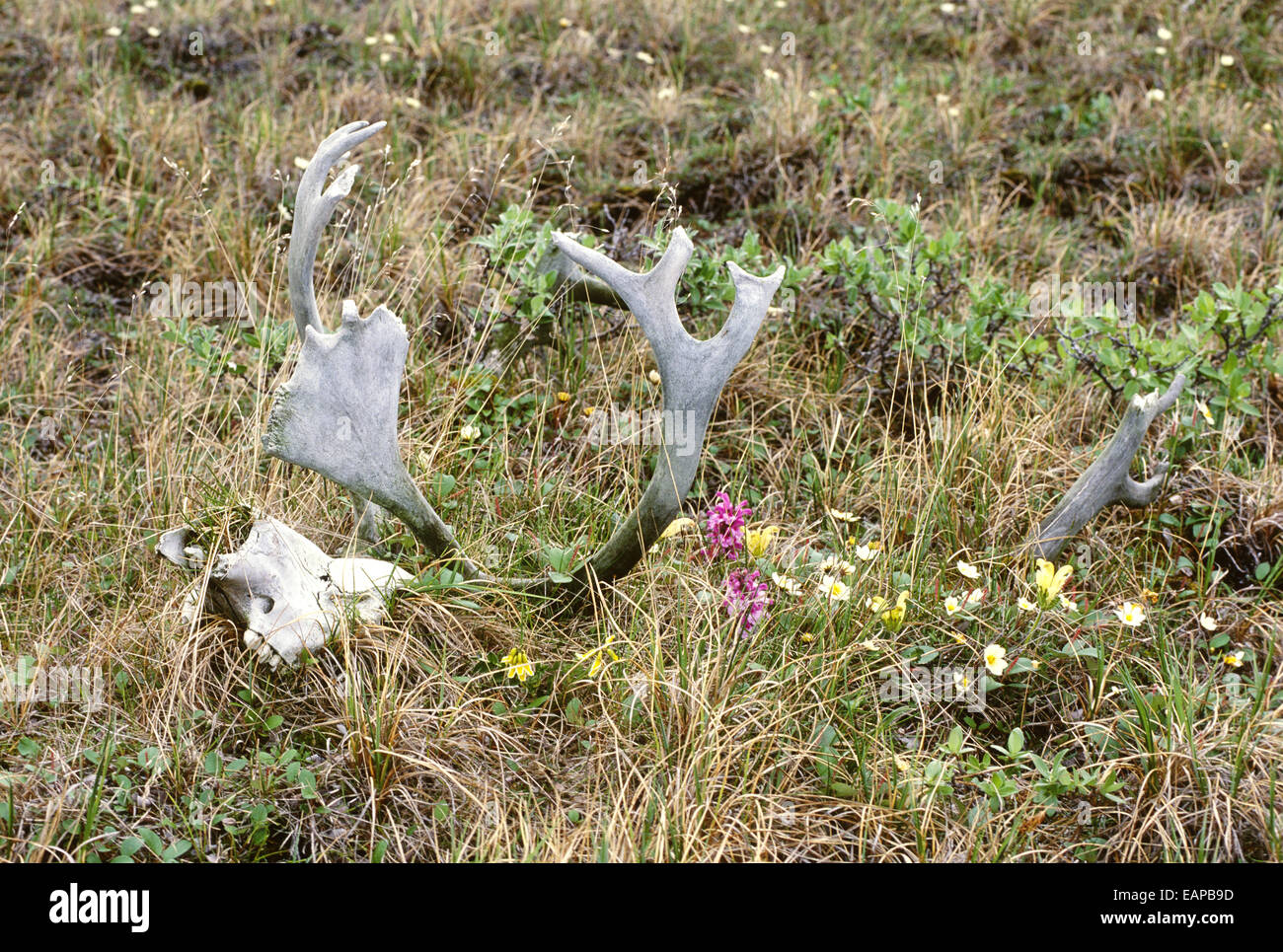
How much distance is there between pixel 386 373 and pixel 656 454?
1.22 meters

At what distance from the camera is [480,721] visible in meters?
2.69

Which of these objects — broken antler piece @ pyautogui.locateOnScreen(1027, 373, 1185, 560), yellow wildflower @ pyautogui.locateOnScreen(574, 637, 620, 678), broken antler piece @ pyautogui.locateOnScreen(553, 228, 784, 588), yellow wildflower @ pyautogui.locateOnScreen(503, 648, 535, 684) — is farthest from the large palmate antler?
broken antler piece @ pyautogui.locateOnScreen(1027, 373, 1185, 560)

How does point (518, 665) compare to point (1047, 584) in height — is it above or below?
below

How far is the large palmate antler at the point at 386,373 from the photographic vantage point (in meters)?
2.38

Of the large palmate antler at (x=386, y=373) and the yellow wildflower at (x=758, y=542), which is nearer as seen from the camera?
the large palmate antler at (x=386, y=373)

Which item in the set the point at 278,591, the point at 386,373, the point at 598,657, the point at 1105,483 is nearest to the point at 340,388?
the point at 386,373

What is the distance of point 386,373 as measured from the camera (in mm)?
2469

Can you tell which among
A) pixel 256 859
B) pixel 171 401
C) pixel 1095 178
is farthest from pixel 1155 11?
pixel 256 859

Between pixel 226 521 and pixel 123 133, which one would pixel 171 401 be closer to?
pixel 226 521

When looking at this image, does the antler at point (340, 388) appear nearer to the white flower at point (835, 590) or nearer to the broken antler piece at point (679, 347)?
the broken antler piece at point (679, 347)

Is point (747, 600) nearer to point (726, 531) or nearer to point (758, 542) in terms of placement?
point (758, 542)

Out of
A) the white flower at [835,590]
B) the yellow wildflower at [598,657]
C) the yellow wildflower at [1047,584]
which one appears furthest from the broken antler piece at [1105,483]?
the yellow wildflower at [598,657]

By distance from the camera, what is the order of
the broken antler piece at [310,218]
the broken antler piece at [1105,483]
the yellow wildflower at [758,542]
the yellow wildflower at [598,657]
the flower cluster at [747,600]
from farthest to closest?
the broken antler piece at [1105,483], the yellow wildflower at [758,542], the flower cluster at [747,600], the yellow wildflower at [598,657], the broken antler piece at [310,218]

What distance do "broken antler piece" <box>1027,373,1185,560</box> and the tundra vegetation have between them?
0.06 feet
